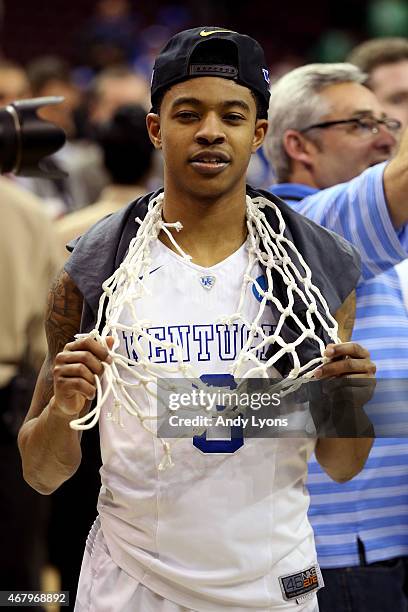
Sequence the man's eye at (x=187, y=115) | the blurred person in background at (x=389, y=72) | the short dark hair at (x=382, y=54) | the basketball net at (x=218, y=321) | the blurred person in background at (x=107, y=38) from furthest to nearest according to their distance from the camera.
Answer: the blurred person in background at (x=107, y=38)
the short dark hair at (x=382, y=54)
the blurred person in background at (x=389, y=72)
the man's eye at (x=187, y=115)
the basketball net at (x=218, y=321)

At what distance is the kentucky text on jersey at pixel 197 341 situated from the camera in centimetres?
246

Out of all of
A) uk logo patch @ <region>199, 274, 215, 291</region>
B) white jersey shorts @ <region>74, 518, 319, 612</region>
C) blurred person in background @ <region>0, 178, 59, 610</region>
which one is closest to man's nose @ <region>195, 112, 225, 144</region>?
uk logo patch @ <region>199, 274, 215, 291</region>

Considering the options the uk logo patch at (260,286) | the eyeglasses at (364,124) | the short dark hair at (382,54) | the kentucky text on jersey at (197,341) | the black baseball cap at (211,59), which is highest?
the short dark hair at (382,54)

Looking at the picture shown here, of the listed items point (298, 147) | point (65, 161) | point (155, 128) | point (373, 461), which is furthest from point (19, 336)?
point (65, 161)

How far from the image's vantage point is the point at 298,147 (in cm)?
363

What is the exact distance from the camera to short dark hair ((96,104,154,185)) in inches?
182

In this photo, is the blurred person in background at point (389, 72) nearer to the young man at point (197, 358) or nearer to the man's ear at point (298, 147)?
the man's ear at point (298, 147)

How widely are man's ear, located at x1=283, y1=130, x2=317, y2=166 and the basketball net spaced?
0.97 meters

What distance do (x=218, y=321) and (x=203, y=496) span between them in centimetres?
37

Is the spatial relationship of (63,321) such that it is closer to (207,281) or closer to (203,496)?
(207,281)

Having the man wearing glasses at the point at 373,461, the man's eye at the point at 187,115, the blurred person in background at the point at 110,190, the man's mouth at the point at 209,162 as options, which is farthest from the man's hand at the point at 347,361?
the blurred person in background at the point at 110,190

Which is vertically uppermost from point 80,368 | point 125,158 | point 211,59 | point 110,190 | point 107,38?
point 107,38

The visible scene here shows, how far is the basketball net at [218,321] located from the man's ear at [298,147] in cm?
97

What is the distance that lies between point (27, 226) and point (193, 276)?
6.26 ft
